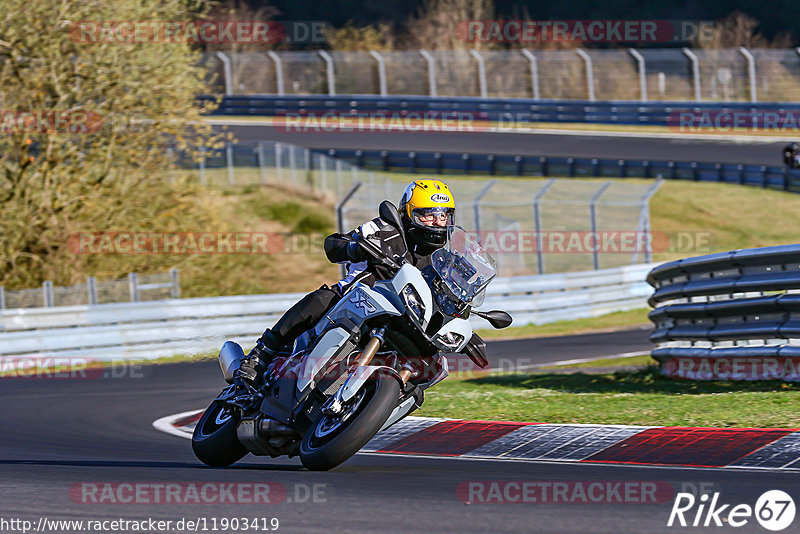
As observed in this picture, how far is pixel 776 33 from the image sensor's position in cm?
6475

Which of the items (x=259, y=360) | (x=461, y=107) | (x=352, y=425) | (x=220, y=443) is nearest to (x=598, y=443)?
(x=352, y=425)

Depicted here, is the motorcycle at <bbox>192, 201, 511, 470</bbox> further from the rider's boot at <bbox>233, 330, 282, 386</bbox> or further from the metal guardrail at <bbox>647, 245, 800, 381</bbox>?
the metal guardrail at <bbox>647, 245, 800, 381</bbox>

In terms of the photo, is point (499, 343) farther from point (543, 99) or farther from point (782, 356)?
point (543, 99)

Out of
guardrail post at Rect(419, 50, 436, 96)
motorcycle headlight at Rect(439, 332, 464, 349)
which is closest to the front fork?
motorcycle headlight at Rect(439, 332, 464, 349)

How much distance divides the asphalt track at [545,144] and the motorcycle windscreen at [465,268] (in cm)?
2890

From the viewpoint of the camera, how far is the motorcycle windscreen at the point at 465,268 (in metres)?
6.75

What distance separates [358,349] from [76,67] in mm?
17623

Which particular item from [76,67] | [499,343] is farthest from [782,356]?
[76,67]

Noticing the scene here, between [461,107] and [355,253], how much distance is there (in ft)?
111

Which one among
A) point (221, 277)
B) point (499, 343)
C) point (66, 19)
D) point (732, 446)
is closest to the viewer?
point (732, 446)

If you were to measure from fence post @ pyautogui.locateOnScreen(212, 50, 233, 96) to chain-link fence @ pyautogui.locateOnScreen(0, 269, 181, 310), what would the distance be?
71.6 ft

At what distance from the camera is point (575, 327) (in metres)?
22.3

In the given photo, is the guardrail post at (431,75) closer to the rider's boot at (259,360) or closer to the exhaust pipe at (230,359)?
the exhaust pipe at (230,359)

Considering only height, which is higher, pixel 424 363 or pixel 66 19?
pixel 66 19
